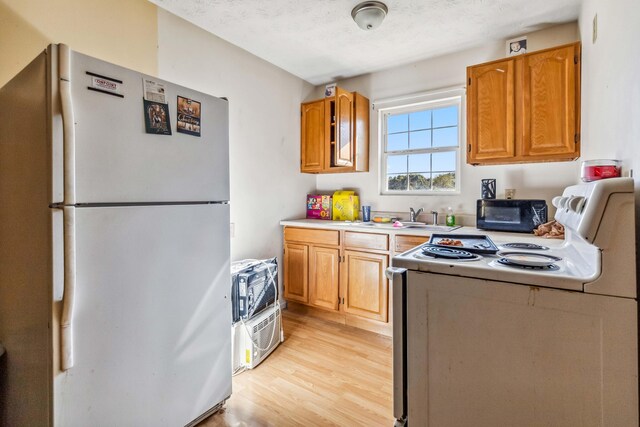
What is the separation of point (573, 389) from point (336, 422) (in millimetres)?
1190

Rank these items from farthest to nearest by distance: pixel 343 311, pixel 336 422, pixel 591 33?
pixel 343 311, pixel 591 33, pixel 336 422

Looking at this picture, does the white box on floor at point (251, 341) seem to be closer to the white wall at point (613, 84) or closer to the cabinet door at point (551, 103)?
the white wall at point (613, 84)

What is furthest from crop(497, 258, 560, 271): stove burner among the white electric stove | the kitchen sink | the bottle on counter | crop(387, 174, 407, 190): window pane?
crop(387, 174, 407, 190): window pane

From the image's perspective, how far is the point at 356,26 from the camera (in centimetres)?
237

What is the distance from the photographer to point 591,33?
176cm

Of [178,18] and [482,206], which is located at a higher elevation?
[178,18]

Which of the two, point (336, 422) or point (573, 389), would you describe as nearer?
point (573, 389)

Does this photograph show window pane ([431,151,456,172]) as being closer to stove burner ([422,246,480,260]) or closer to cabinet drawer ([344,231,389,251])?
cabinet drawer ([344,231,389,251])

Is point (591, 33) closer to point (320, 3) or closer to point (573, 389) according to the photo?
point (320, 3)

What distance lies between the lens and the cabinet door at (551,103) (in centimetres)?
209

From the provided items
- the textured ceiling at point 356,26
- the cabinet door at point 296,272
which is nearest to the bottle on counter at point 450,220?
the cabinet door at point 296,272

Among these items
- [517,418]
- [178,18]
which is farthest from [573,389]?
[178,18]

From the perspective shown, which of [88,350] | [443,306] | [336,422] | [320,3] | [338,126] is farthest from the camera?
[338,126]

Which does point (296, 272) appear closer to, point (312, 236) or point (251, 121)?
point (312, 236)
